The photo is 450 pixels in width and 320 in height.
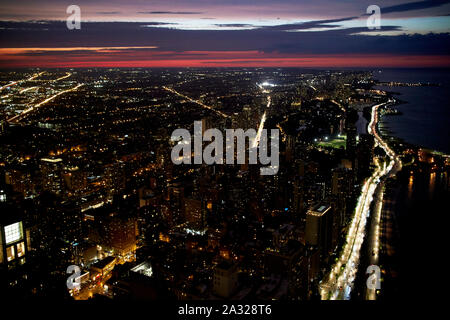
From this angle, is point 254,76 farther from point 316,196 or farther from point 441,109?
point 441,109

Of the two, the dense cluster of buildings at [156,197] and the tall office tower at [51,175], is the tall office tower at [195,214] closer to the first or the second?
the dense cluster of buildings at [156,197]

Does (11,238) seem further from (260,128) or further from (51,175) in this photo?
(260,128)

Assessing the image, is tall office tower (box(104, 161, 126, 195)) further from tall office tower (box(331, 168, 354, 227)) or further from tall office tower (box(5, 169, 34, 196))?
tall office tower (box(331, 168, 354, 227))

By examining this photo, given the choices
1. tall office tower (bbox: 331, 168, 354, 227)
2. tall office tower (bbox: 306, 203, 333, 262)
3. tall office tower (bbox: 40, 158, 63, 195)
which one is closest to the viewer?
tall office tower (bbox: 306, 203, 333, 262)

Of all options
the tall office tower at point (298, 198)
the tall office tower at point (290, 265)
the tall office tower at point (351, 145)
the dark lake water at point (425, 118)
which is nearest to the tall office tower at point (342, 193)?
the tall office tower at point (298, 198)

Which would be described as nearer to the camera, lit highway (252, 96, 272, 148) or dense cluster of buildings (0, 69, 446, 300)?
dense cluster of buildings (0, 69, 446, 300)

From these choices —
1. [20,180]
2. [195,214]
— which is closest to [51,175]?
[20,180]

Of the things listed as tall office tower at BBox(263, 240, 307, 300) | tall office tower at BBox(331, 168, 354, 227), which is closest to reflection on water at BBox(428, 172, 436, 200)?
tall office tower at BBox(331, 168, 354, 227)
